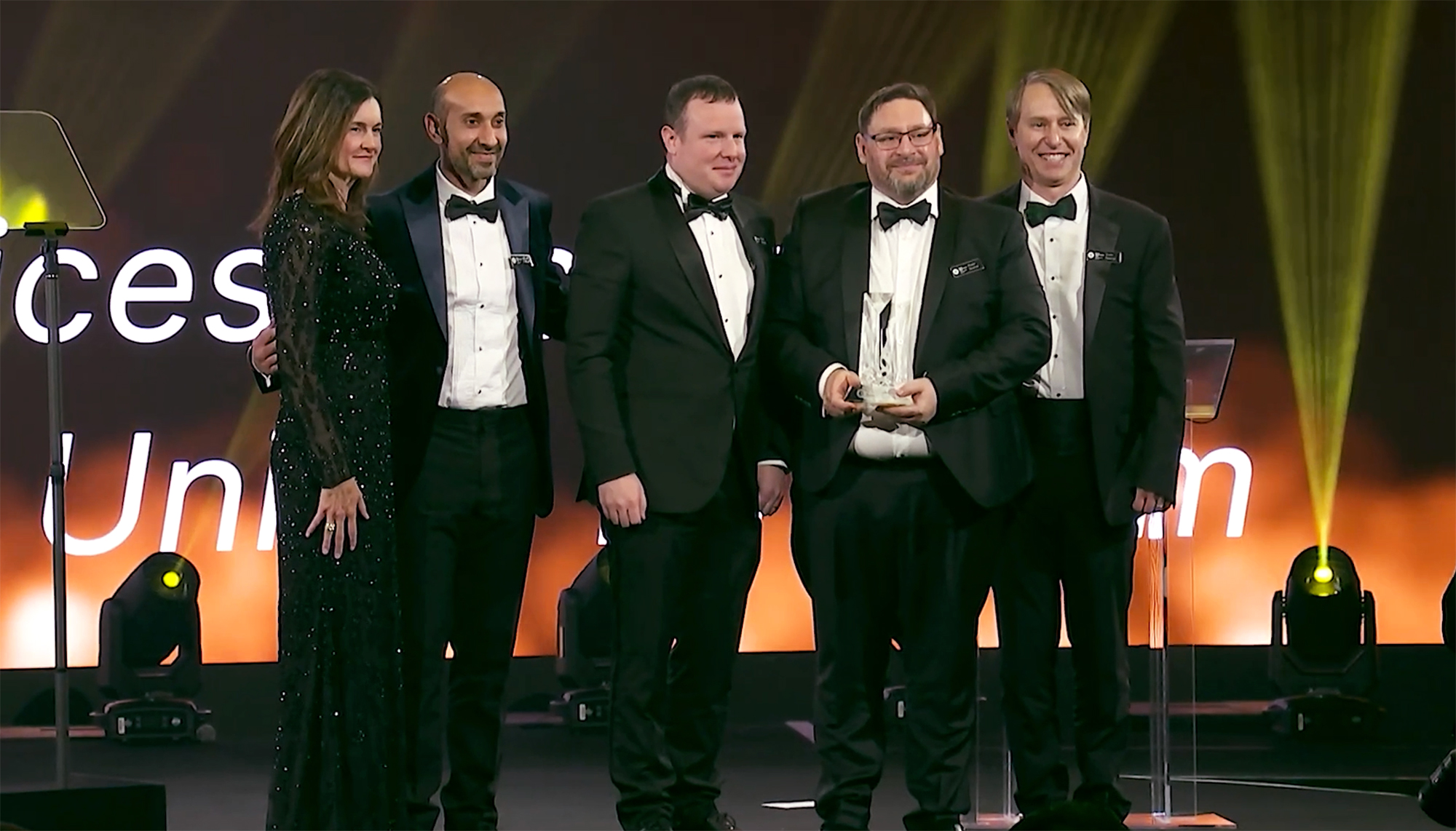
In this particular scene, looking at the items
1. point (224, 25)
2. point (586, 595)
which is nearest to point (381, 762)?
point (586, 595)

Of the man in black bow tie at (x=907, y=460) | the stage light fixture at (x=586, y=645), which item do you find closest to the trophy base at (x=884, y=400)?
the man in black bow tie at (x=907, y=460)

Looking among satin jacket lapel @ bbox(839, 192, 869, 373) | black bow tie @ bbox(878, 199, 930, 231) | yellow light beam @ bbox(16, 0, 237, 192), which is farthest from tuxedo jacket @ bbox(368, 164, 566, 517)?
yellow light beam @ bbox(16, 0, 237, 192)

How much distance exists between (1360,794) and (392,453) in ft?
10.6

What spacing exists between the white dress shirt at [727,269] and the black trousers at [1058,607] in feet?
2.33

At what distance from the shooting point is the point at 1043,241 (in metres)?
4.56

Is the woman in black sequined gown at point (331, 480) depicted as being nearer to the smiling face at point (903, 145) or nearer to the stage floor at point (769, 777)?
the smiling face at point (903, 145)

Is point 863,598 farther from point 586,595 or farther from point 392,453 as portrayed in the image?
point 586,595

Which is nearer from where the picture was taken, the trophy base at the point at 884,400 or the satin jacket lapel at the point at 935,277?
the trophy base at the point at 884,400

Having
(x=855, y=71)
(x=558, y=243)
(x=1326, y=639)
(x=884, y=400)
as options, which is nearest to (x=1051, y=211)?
(x=884, y=400)

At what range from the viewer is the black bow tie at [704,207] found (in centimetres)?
435

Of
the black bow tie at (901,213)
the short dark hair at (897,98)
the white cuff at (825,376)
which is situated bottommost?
the white cuff at (825,376)

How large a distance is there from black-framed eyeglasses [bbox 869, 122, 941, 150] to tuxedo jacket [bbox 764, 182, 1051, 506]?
15 cm

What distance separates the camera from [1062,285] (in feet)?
14.9

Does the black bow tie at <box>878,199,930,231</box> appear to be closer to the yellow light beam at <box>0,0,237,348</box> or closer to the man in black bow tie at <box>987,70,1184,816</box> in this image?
the man in black bow tie at <box>987,70,1184,816</box>
